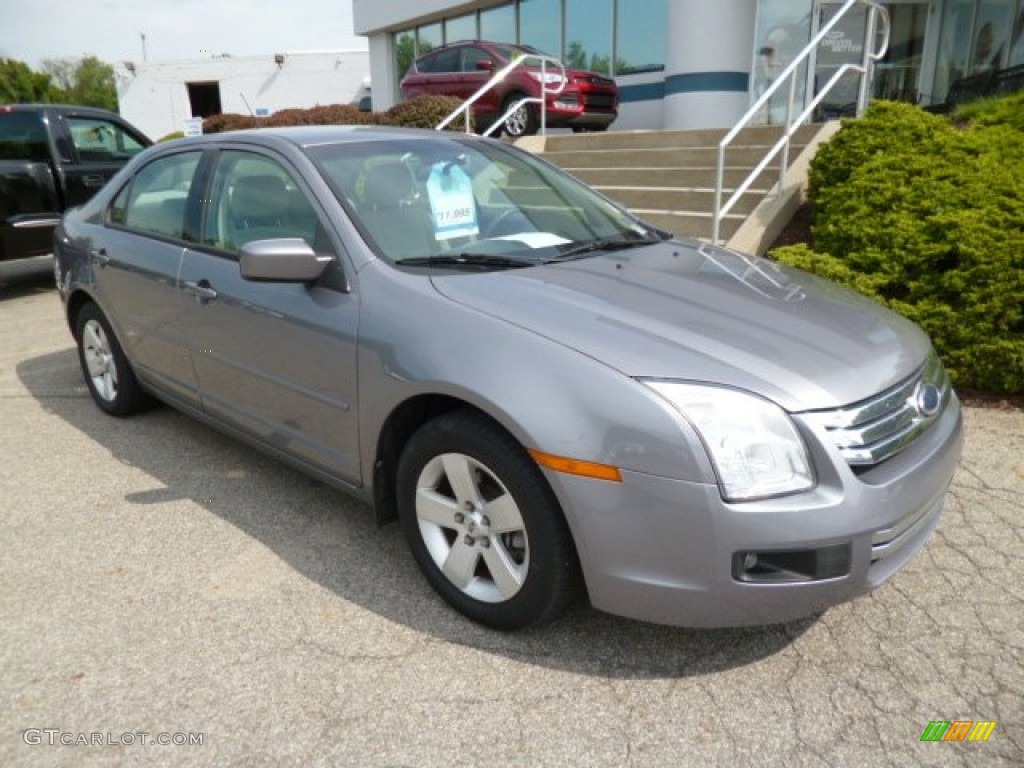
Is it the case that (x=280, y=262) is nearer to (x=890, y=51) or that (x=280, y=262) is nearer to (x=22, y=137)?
(x=22, y=137)

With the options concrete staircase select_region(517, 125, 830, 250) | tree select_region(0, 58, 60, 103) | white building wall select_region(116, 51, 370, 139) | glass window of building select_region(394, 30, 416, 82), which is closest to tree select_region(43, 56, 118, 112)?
tree select_region(0, 58, 60, 103)

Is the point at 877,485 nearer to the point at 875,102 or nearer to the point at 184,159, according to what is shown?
the point at 184,159

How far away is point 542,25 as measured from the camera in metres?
17.8

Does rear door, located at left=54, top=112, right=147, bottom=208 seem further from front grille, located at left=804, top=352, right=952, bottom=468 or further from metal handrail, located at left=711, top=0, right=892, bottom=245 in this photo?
front grille, located at left=804, top=352, right=952, bottom=468

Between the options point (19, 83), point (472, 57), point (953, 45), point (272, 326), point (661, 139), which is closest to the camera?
point (272, 326)

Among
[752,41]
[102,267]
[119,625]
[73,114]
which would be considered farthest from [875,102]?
[73,114]

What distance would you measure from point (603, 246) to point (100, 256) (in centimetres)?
282

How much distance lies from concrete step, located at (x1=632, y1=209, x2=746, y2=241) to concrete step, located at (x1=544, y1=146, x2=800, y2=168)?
1.05 m

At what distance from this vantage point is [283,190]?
3.36 m

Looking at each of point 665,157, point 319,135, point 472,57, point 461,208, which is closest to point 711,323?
point 461,208

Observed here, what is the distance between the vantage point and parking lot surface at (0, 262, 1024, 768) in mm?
2236

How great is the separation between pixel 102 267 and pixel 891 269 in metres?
4.71

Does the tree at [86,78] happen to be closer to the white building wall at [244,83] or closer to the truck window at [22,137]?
the white building wall at [244,83]

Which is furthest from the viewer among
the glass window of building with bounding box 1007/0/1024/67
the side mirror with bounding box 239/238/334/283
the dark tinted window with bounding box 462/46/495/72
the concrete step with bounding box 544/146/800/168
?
the dark tinted window with bounding box 462/46/495/72
